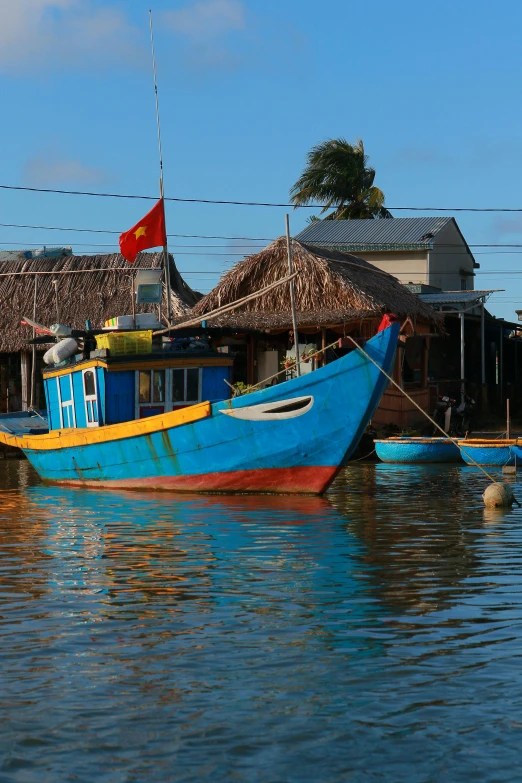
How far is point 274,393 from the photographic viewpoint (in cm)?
1650

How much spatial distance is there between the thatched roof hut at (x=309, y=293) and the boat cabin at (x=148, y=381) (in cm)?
683

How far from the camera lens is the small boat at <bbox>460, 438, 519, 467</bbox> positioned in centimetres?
2178

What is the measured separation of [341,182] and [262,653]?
41.4 metres

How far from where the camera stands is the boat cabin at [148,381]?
728 inches

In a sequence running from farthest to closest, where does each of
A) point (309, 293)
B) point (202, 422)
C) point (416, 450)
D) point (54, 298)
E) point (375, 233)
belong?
point (375, 233) → point (54, 298) → point (309, 293) → point (416, 450) → point (202, 422)

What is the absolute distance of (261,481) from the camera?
692 inches

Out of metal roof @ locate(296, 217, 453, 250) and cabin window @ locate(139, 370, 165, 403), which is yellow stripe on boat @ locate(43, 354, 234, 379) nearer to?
cabin window @ locate(139, 370, 165, 403)

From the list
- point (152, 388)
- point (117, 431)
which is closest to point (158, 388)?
point (152, 388)

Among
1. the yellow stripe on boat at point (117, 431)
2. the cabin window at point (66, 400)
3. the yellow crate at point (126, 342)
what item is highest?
the yellow crate at point (126, 342)

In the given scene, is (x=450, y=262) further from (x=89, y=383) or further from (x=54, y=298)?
(x=89, y=383)

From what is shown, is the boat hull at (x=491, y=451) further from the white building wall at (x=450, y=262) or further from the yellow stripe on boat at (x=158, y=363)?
the white building wall at (x=450, y=262)

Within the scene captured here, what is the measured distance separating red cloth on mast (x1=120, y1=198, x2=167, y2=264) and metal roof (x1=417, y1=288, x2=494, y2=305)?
12780 millimetres

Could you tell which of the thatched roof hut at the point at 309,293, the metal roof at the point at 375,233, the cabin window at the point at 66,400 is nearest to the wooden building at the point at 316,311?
the thatched roof hut at the point at 309,293

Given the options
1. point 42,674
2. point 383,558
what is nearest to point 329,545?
point 383,558
